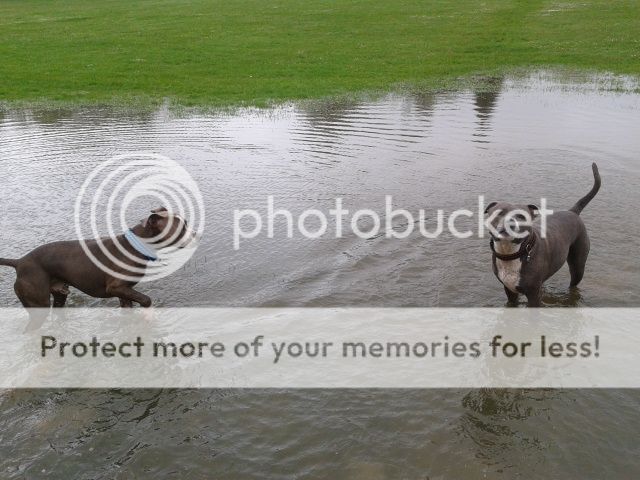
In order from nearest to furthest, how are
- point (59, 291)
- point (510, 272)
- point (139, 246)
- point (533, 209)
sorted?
point (533, 209)
point (510, 272)
point (139, 246)
point (59, 291)

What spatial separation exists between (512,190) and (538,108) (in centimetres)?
950

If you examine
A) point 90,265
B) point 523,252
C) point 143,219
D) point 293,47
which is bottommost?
point 90,265

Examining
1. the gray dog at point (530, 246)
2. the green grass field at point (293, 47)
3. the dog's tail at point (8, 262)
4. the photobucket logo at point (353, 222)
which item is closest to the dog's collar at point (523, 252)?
→ the gray dog at point (530, 246)

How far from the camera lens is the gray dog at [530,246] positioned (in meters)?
6.31

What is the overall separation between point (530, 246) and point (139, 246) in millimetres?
4771

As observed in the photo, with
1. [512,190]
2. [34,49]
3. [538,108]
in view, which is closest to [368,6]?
[34,49]

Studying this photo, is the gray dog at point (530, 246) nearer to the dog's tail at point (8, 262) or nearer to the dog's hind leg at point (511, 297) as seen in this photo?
the dog's hind leg at point (511, 297)

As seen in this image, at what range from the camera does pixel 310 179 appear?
13109 mm

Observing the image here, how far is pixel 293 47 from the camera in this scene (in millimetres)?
34906

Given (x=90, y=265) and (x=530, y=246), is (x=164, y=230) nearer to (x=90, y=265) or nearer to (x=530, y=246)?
(x=90, y=265)
